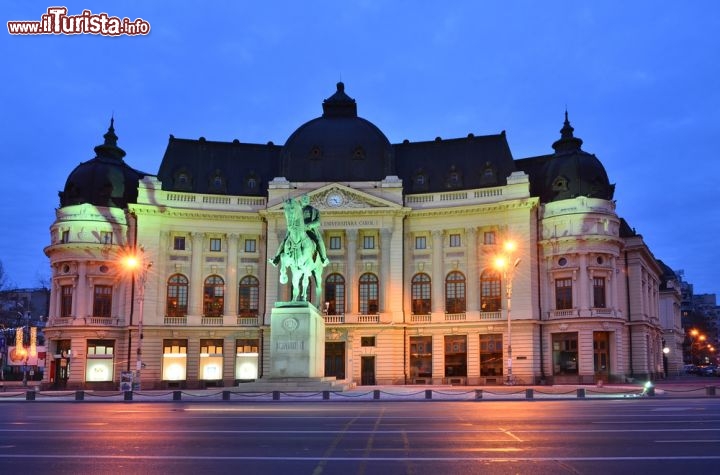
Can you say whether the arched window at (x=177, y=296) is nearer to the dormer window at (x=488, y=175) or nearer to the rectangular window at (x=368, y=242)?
the rectangular window at (x=368, y=242)

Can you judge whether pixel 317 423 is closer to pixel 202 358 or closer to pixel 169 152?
pixel 202 358

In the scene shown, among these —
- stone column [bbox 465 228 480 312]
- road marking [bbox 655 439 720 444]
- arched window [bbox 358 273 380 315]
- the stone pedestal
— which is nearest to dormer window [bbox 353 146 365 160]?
arched window [bbox 358 273 380 315]

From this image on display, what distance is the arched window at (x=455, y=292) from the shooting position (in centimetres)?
7419

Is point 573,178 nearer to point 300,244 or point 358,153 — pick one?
point 358,153

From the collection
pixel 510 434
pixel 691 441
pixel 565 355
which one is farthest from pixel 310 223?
pixel 565 355

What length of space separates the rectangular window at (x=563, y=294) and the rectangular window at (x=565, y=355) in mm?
2661

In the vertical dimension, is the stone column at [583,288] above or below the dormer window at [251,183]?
below

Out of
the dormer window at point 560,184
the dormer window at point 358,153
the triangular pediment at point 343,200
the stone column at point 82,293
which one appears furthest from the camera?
the dormer window at point 358,153

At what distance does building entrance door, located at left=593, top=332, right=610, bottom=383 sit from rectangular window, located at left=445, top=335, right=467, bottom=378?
460 inches

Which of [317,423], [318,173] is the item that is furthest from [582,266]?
[317,423]

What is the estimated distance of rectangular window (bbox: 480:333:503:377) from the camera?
234 feet

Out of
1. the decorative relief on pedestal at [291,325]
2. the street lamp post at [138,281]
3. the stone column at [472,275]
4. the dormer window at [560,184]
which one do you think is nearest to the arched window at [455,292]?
the stone column at [472,275]

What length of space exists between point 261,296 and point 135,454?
197 ft

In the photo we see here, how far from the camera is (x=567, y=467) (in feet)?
46.6
